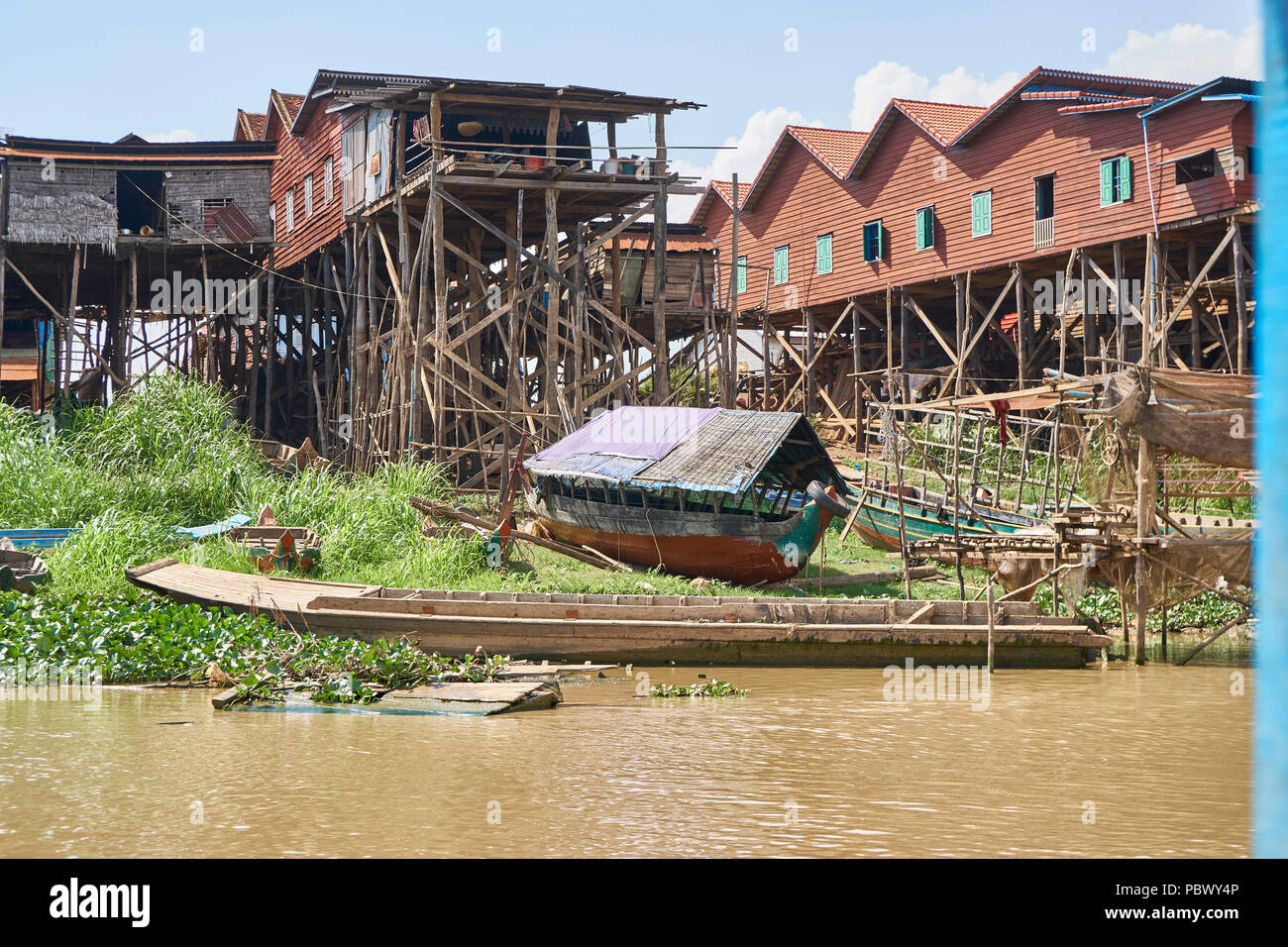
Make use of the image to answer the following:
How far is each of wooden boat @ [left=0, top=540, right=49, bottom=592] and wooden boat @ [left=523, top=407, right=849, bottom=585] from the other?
23.3 feet

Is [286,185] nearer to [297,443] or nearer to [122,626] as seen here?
[297,443]

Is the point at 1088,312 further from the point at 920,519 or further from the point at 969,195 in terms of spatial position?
the point at 920,519

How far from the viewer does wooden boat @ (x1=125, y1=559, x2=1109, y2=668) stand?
13352mm

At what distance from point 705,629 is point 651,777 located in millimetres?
4975

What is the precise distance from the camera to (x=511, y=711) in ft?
35.6

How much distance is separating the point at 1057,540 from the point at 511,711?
6.37 m

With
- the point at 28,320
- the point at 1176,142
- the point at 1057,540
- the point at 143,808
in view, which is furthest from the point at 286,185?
the point at 143,808

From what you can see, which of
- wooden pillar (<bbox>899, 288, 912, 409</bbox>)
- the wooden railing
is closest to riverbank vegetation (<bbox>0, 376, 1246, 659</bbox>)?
wooden pillar (<bbox>899, 288, 912, 409</bbox>)

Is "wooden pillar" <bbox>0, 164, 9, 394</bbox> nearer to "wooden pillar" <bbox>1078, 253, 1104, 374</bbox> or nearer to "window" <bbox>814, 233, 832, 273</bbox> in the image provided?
"window" <bbox>814, 233, 832, 273</bbox>

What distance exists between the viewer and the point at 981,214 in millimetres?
28031

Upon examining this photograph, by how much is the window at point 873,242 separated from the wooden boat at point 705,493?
13585 mm

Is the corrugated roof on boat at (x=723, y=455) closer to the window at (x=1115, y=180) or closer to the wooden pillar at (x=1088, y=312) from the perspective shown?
the wooden pillar at (x=1088, y=312)

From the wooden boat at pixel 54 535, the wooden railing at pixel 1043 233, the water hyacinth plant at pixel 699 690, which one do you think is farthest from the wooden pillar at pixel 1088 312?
the wooden boat at pixel 54 535

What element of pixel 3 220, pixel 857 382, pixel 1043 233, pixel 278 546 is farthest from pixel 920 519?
pixel 3 220
